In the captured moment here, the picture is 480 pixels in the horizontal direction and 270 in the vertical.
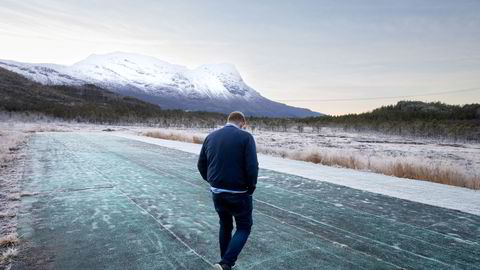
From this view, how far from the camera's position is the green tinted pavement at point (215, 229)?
5246mm

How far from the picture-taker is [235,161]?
4.62 meters

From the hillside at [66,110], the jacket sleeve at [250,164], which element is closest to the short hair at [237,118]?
the jacket sleeve at [250,164]

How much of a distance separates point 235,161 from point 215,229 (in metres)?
2.49

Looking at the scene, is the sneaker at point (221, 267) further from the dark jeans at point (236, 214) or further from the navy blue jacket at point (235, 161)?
the navy blue jacket at point (235, 161)

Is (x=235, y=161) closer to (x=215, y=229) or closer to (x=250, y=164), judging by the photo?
(x=250, y=164)

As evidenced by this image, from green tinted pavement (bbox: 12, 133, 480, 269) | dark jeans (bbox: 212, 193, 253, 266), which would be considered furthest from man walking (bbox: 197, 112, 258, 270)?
green tinted pavement (bbox: 12, 133, 480, 269)

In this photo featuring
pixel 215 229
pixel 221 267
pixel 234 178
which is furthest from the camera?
pixel 215 229

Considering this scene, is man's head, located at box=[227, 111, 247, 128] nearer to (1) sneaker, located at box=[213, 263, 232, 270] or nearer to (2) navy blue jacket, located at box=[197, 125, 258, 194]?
(2) navy blue jacket, located at box=[197, 125, 258, 194]

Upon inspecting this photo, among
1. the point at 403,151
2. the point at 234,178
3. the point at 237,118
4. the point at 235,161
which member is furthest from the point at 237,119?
the point at 403,151

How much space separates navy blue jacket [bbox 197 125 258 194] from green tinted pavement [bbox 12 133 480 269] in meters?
1.21

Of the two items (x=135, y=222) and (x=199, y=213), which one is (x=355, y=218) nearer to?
(x=199, y=213)

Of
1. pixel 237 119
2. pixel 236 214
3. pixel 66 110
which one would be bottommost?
pixel 236 214

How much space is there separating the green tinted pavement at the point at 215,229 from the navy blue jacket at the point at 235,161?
47.8 inches

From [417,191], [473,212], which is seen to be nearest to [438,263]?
[473,212]
